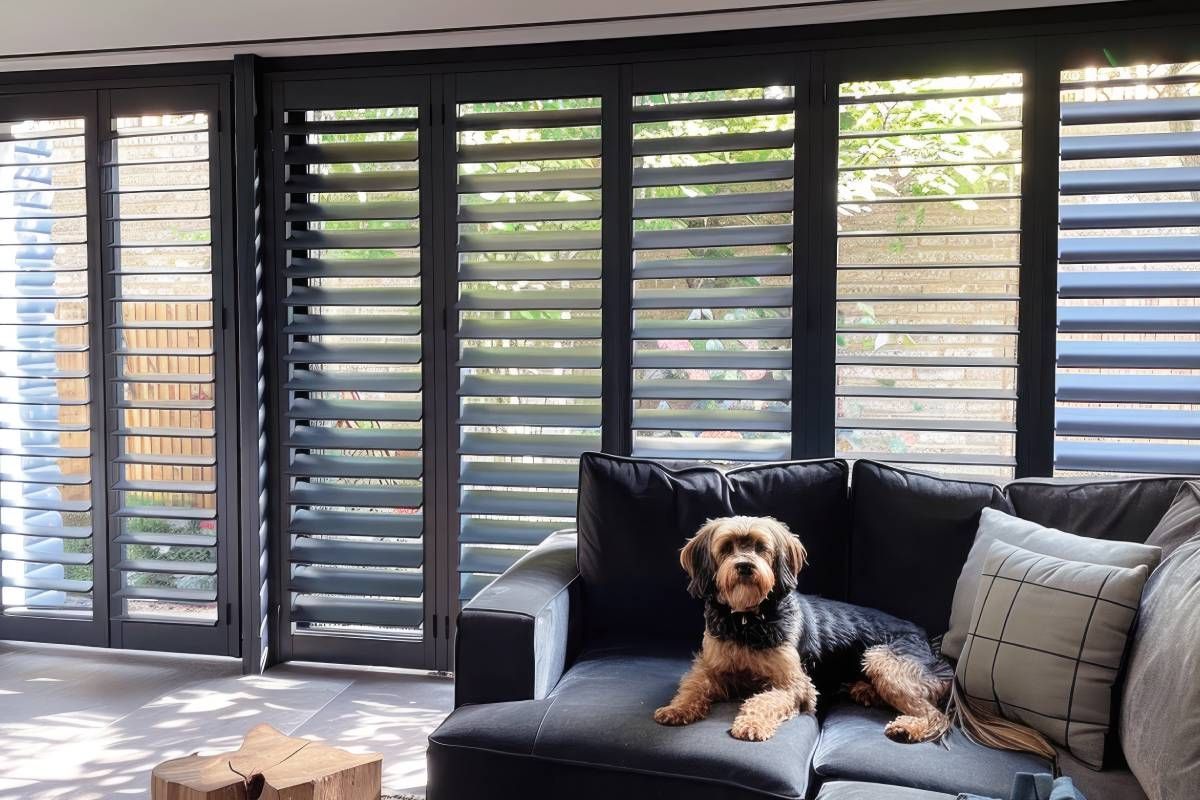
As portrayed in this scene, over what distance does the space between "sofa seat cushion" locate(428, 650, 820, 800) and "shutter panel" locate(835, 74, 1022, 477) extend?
1.25 meters

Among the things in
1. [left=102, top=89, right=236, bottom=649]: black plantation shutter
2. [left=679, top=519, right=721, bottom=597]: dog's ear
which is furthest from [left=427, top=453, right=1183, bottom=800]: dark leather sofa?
[left=102, top=89, right=236, bottom=649]: black plantation shutter

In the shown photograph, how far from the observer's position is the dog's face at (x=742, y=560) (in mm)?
2248

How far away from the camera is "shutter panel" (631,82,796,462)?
3164 millimetres

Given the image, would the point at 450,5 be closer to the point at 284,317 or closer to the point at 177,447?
the point at 284,317

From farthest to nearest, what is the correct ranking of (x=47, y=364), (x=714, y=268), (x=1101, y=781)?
(x=47, y=364) < (x=714, y=268) < (x=1101, y=781)

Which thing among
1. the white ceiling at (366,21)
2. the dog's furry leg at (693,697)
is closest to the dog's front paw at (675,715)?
the dog's furry leg at (693,697)

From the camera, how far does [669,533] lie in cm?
269

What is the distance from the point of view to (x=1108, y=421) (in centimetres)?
296

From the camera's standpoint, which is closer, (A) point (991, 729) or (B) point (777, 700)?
(A) point (991, 729)

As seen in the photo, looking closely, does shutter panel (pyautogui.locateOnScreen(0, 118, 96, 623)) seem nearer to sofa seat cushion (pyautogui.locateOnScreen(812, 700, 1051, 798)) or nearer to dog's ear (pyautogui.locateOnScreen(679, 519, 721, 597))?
dog's ear (pyautogui.locateOnScreen(679, 519, 721, 597))

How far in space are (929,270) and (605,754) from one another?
189 cm

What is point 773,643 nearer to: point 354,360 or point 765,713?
point 765,713

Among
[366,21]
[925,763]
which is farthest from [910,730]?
[366,21]

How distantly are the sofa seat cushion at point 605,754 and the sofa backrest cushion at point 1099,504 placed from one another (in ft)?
2.80
